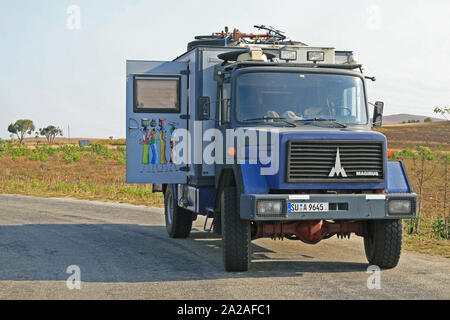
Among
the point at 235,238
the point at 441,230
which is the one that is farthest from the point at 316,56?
the point at 441,230

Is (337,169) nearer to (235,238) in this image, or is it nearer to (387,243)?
(387,243)

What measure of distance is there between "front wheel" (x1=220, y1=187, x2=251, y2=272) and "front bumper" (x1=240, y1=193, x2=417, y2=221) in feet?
1.19

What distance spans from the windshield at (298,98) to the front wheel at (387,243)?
1599 mm

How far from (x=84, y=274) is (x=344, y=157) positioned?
388 centimetres

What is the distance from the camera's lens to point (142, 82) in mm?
11492

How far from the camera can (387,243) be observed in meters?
9.27

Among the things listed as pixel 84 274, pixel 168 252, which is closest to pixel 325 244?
pixel 168 252

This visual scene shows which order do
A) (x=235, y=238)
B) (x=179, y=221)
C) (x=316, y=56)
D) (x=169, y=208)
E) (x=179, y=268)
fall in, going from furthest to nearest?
(x=169, y=208)
(x=179, y=221)
(x=316, y=56)
(x=179, y=268)
(x=235, y=238)

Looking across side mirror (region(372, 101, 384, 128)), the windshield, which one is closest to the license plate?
the windshield

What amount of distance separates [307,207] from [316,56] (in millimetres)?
2919

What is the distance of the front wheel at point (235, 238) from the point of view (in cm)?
886

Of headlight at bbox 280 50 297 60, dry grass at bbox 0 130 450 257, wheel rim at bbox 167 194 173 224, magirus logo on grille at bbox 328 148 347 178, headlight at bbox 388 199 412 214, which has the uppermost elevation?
headlight at bbox 280 50 297 60

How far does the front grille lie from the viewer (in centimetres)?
857

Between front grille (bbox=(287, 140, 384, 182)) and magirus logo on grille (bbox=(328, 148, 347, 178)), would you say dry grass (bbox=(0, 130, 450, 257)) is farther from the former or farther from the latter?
magirus logo on grille (bbox=(328, 148, 347, 178))
